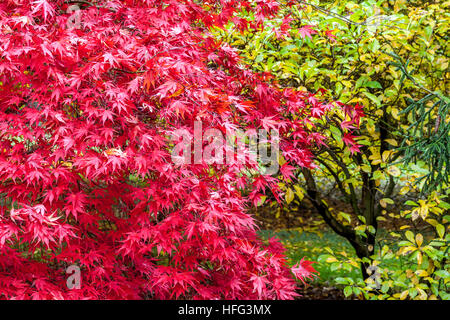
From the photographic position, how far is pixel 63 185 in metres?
2.21

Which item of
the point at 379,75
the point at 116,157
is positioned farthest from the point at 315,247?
the point at 116,157

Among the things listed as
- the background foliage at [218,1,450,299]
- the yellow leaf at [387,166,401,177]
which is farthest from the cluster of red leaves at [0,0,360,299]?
the yellow leaf at [387,166,401,177]

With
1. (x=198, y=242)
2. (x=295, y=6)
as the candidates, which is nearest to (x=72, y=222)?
(x=198, y=242)

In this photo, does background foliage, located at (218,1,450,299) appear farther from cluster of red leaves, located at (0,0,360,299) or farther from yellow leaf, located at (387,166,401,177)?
cluster of red leaves, located at (0,0,360,299)

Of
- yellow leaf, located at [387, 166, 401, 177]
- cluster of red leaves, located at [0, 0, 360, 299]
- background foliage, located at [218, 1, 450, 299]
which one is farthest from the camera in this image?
yellow leaf, located at [387, 166, 401, 177]

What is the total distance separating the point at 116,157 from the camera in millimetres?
2057

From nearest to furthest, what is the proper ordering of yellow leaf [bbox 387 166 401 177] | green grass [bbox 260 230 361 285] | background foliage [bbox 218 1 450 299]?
background foliage [bbox 218 1 450 299] → yellow leaf [bbox 387 166 401 177] → green grass [bbox 260 230 361 285]

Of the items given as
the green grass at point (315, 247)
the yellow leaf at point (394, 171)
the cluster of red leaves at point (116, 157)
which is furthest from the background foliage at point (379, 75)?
the green grass at point (315, 247)

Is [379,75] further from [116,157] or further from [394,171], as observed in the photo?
[116,157]

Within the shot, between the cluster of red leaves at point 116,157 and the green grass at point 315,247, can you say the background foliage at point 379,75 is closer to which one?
the cluster of red leaves at point 116,157

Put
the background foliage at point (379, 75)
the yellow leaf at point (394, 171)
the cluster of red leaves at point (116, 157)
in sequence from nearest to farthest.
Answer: the cluster of red leaves at point (116, 157)
the background foliage at point (379, 75)
the yellow leaf at point (394, 171)

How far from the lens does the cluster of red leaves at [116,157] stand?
215 centimetres

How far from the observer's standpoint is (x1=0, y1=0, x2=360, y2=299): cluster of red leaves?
215cm
